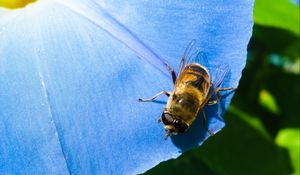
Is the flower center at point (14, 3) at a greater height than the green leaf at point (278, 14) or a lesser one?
greater

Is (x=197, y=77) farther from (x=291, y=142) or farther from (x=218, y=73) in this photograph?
(x=291, y=142)

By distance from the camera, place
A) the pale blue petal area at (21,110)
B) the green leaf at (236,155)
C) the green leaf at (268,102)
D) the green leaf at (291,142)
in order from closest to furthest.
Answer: the pale blue petal area at (21,110) → the green leaf at (236,155) → the green leaf at (291,142) → the green leaf at (268,102)

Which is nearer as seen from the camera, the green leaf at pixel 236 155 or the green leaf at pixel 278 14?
the green leaf at pixel 236 155

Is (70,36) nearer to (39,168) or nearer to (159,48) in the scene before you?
(159,48)

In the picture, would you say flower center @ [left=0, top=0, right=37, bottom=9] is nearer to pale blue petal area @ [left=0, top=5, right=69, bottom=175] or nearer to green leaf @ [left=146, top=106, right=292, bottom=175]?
pale blue petal area @ [left=0, top=5, right=69, bottom=175]

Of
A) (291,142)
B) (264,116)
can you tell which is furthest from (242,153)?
(264,116)

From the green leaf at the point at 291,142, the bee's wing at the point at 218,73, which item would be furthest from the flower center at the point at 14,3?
the green leaf at the point at 291,142

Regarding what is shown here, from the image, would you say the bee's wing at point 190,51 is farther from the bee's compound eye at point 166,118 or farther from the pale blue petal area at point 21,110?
the pale blue petal area at point 21,110
